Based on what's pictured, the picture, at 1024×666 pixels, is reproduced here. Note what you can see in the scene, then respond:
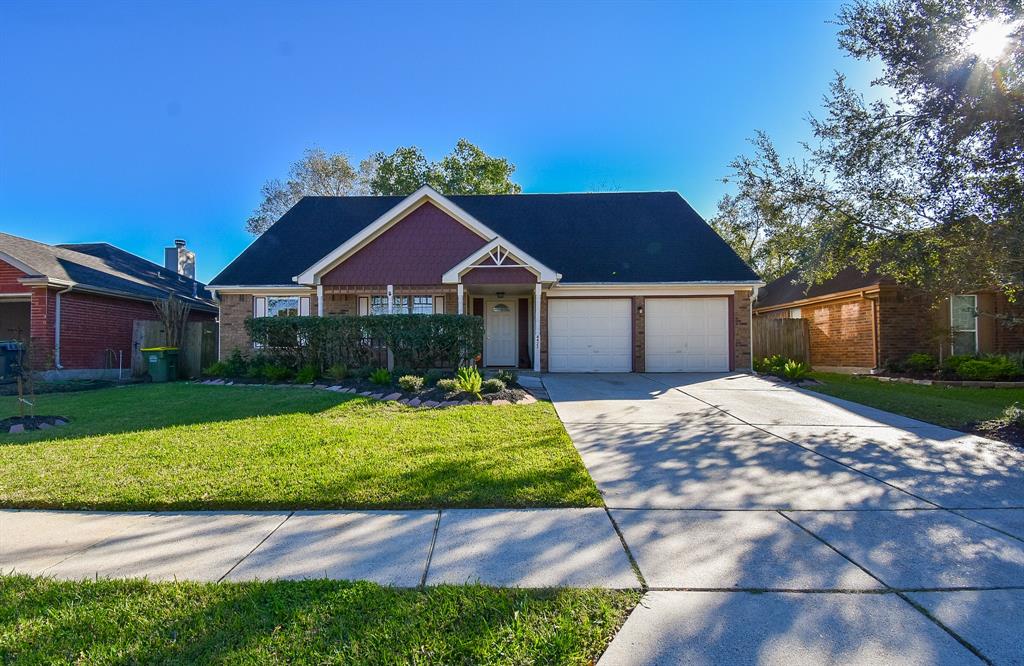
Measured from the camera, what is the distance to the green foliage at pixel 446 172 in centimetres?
2717

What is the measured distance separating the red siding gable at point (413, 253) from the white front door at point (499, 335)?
103 inches

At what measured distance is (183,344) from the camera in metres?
14.8

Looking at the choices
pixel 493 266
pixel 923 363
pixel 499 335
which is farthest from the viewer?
pixel 499 335

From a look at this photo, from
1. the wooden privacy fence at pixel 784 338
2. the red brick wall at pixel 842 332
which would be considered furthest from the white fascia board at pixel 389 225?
the red brick wall at pixel 842 332

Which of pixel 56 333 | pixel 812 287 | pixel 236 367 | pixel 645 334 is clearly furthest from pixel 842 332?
pixel 56 333

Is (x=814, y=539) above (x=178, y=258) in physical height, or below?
below

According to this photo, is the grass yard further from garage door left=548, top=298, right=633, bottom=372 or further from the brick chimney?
the brick chimney

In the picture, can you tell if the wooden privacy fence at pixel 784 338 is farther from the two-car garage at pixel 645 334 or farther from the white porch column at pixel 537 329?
the white porch column at pixel 537 329

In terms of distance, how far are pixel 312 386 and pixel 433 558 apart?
8461 millimetres

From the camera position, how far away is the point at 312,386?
10531mm

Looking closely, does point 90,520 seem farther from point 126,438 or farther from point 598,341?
point 598,341

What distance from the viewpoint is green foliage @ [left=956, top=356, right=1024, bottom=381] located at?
12.3 meters

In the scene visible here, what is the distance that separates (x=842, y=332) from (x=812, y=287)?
2.54 m

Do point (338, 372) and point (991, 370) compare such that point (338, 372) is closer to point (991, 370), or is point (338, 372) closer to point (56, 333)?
point (56, 333)
